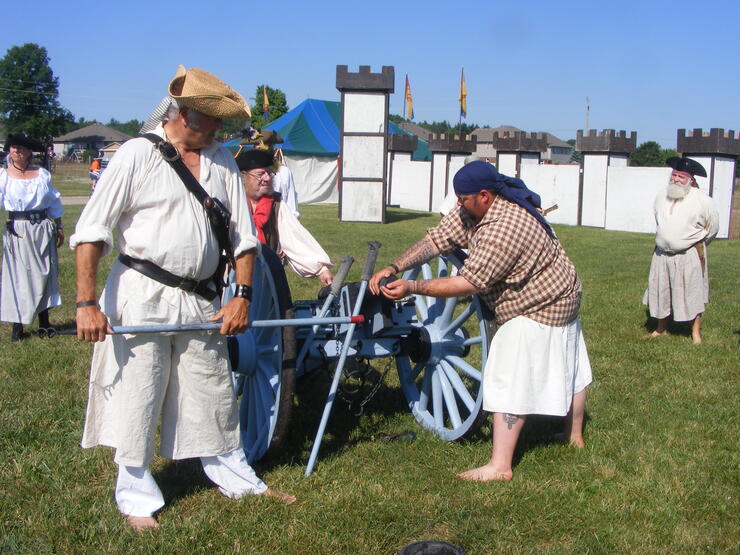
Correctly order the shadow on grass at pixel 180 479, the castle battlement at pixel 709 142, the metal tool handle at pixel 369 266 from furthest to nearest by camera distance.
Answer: the castle battlement at pixel 709 142 → the metal tool handle at pixel 369 266 → the shadow on grass at pixel 180 479

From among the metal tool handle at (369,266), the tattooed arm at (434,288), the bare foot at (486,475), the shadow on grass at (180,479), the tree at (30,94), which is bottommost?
the shadow on grass at (180,479)

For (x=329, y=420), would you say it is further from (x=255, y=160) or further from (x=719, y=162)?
(x=719, y=162)

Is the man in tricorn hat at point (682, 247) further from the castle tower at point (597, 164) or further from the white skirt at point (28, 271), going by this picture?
the castle tower at point (597, 164)

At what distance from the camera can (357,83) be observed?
2083 centimetres

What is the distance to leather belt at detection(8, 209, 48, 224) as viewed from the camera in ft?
23.6

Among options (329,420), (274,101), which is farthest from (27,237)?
(274,101)

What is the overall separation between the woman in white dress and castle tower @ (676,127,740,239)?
585 inches

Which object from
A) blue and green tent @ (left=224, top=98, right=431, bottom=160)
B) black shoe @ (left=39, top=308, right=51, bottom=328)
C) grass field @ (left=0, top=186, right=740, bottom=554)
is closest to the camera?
grass field @ (left=0, top=186, right=740, bottom=554)

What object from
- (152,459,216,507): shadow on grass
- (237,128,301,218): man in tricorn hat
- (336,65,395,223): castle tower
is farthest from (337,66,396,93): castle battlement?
(152,459,216,507): shadow on grass

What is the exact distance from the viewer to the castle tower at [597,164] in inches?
835

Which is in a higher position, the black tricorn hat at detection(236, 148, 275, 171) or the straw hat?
the straw hat

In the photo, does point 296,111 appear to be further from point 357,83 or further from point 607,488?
point 607,488

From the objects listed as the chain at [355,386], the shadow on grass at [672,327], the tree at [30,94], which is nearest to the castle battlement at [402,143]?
the shadow on grass at [672,327]

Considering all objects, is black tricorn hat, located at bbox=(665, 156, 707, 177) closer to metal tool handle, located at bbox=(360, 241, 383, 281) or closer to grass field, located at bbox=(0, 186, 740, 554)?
grass field, located at bbox=(0, 186, 740, 554)
